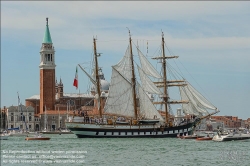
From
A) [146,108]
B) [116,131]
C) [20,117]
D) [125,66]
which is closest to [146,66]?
[125,66]

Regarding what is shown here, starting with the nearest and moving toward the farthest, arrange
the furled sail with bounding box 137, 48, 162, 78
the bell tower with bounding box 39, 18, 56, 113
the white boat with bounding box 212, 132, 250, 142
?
1. the white boat with bounding box 212, 132, 250, 142
2. the furled sail with bounding box 137, 48, 162, 78
3. the bell tower with bounding box 39, 18, 56, 113

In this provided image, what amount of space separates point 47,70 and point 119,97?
4843 cm

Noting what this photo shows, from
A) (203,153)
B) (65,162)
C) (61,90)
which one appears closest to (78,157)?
(65,162)

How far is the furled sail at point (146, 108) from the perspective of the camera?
180 feet

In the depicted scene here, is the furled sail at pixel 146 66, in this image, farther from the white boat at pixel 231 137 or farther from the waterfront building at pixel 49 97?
the waterfront building at pixel 49 97

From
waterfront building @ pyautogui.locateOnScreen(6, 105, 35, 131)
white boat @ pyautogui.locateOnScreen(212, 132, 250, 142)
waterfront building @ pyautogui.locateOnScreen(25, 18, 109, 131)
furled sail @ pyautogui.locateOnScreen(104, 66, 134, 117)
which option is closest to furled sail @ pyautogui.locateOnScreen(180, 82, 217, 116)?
furled sail @ pyautogui.locateOnScreen(104, 66, 134, 117)

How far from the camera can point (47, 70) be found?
101375mm

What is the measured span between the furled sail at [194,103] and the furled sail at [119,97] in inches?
200

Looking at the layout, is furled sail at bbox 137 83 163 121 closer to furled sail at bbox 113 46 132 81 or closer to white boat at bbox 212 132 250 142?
furled sail at bbox 113 46 132 81

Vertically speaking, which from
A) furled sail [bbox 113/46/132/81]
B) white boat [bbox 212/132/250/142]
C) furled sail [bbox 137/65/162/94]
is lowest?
white boat [bbox 212/132/250/142]

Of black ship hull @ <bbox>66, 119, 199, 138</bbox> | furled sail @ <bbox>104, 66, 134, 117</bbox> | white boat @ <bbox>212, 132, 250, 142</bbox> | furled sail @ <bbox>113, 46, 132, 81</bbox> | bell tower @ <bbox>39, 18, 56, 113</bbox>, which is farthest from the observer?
bell tower @ <bbox>39, 18, 56, 113</bbox>

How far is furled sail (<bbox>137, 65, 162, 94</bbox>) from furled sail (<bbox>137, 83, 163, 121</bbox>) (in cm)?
63

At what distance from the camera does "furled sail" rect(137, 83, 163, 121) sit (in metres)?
54.7

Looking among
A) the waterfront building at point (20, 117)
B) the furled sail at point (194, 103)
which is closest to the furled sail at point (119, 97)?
the furled sail at point (194, 103)
